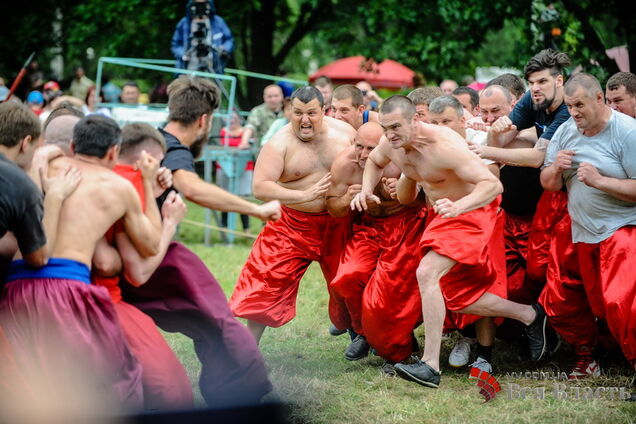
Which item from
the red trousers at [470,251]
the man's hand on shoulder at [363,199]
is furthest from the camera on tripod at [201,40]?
the red trousers at [470,251]

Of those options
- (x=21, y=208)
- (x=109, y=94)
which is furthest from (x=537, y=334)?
(x=109, y=94)

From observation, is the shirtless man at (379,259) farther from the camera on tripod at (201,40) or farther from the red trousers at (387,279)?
the camera on tripod at (201,40)

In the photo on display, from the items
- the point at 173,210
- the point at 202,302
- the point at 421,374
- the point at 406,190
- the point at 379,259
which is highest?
the point at 173,210

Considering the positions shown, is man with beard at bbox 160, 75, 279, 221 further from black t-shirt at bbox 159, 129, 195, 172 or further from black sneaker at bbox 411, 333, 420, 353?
black sneaker at bbox 411, 333, 420, 353

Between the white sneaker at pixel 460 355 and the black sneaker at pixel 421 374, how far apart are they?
1.74 ft

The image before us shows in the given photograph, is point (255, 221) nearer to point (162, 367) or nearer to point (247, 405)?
point (162, 367)

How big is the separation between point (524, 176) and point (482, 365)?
1.40 metres

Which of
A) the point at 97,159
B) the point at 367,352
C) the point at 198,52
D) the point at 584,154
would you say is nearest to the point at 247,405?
the point at 97,159

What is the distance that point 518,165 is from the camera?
6023 millimetres

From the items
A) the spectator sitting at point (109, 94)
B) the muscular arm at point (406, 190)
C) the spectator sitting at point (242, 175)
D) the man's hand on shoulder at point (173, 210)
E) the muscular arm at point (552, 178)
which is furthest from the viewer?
the spectator sitting at point (109, 94)

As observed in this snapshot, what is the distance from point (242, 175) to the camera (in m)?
12.1

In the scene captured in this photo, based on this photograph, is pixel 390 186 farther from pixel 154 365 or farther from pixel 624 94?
pixel 154 365

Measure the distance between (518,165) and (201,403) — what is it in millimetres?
2639

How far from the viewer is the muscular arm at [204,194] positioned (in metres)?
4.71
